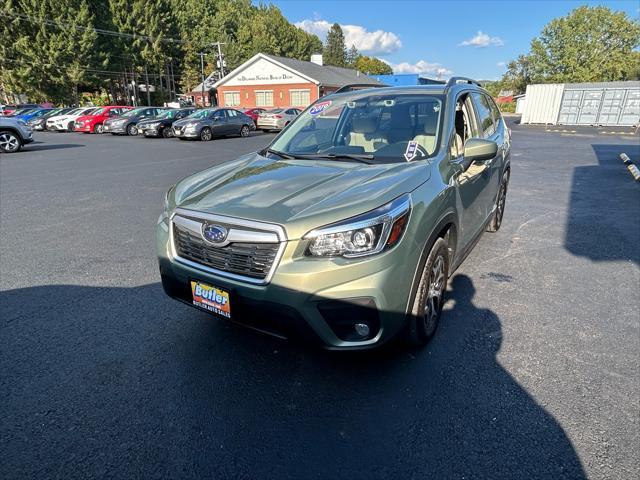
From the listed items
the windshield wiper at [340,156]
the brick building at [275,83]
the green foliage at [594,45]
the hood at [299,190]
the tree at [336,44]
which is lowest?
the hood at [299,190]

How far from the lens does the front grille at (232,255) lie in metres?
2.30

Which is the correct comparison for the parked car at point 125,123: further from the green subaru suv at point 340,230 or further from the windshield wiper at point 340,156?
the windshield wiper at point 340,156

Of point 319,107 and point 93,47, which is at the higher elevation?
point 93,47

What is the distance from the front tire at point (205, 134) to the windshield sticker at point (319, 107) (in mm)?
17425

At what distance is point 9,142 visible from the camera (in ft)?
48.8

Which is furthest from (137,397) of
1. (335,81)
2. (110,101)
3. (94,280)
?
(110,101)

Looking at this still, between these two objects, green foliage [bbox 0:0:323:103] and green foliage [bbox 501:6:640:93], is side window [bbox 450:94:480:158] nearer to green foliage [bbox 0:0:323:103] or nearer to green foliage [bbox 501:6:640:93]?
green foliage [bbox 0:0:323:103]


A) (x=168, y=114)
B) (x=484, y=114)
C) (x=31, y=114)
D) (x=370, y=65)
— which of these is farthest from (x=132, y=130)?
(x=370, y=65)

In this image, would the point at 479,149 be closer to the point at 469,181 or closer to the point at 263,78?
the point at 469,181

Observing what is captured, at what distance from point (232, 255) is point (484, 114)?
348cm

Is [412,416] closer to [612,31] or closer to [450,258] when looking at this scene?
[450,258]

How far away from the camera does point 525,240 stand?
17.7 feet

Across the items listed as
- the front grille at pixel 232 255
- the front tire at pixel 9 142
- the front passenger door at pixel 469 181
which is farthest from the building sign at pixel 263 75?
the front grille at pixel 232 255

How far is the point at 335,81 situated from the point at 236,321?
156ft
